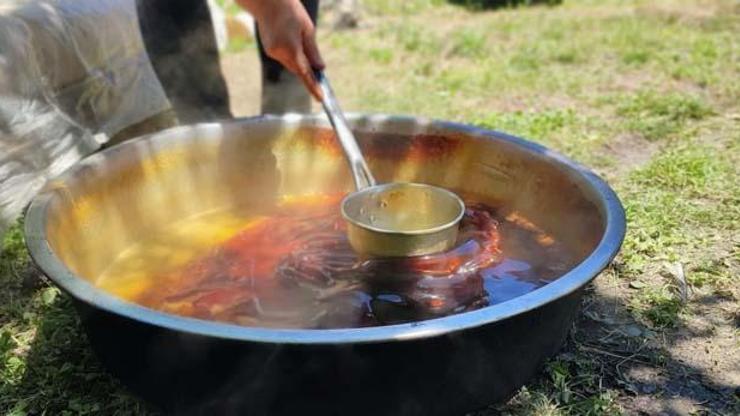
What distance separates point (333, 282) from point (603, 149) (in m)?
1.77

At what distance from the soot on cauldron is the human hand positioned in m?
Result: 0.48

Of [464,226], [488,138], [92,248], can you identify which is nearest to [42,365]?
[92,248]

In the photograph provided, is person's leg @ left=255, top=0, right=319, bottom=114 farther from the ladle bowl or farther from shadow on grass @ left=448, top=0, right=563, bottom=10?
shadow on grass @ left=448, top=0, right=563, bottom=10

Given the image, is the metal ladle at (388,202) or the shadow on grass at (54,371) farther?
the metal ladle at (388,202)

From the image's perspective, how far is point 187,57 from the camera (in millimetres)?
3383

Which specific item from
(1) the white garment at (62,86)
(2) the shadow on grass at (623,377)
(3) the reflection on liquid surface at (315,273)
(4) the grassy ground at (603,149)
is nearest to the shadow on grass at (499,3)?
(4) the grassy ground at (603,149)

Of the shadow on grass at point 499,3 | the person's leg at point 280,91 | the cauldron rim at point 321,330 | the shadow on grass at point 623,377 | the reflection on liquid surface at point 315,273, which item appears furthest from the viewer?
the shadow on grass at point 499,3

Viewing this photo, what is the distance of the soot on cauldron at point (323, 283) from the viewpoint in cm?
178

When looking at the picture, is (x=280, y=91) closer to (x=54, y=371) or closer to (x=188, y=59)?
(x=188, y=59)

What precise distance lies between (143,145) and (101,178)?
0.20 meters

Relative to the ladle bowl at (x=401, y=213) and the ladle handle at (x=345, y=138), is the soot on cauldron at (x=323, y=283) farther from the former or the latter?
the ladle handle at (x=345, y=138)

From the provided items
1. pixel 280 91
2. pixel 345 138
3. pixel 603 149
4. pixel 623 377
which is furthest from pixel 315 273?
pixel 603 149

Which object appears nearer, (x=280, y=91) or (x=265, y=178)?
(x=265, y=178)

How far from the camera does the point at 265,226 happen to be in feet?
7.55
